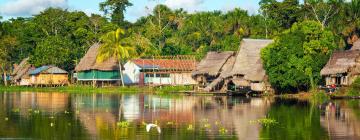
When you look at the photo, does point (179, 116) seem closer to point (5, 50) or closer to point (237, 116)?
point (237, 116)

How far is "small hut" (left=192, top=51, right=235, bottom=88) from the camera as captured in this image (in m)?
55.8

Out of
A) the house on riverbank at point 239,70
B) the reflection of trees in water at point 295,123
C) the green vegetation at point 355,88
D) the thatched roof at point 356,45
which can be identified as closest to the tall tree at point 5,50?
the house on riverbank at point 239,70

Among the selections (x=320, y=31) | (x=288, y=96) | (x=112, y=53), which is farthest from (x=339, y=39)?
(x=112, y=53)

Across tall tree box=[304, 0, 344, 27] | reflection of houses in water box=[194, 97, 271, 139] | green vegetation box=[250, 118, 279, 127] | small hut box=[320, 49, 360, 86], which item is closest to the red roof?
tall tree box=[304, 0, 344, 27]

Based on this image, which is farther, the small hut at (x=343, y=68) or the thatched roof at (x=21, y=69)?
the thatched roof at (x=21, y=69)

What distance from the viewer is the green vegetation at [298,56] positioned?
43.8m

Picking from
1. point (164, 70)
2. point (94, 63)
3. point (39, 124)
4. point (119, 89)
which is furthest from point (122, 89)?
point (39, 124)

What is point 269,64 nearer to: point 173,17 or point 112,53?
point 112,53

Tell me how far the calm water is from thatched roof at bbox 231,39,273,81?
13356 millimetres

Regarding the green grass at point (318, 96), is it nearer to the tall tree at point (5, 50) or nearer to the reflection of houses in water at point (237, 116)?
the reflection of houses in water at point (237, 116)

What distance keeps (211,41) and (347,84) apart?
30.5 m

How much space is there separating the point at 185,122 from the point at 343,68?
19960 millimetres

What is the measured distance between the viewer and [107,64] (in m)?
64.8

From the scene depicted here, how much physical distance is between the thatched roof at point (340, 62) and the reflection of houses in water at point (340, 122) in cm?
797
